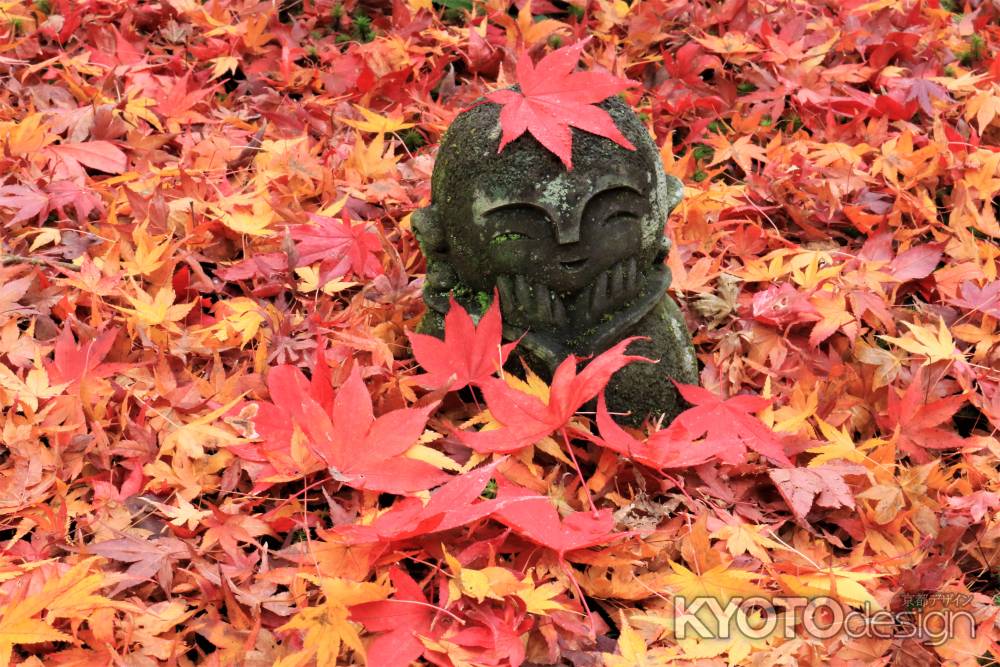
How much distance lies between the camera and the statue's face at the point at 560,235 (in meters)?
1.88

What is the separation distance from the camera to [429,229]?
82.5 inches

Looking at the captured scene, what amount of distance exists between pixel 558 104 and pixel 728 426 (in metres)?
0.78

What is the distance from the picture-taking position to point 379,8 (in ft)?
13.0

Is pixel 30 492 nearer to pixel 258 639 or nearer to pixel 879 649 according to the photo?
pixel 258 639

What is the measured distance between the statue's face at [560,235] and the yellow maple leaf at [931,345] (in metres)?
0.75

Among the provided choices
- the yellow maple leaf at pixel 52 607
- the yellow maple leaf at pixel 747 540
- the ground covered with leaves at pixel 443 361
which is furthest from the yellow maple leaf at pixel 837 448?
the yellow maple leaf at pixel 52 607

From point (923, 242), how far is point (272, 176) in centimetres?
205

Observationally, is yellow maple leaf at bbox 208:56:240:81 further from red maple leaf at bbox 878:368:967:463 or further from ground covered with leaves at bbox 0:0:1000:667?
red maple leaf at bbox 878:368:967:463

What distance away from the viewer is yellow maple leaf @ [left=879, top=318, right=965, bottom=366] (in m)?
2.31

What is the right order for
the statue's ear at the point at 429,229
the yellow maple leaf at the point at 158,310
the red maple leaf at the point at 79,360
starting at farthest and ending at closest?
the yellow maple leaf at the point at 158,310 → the red maple leaf at the point at 79,360 → the statue's ear at the point at 429,229

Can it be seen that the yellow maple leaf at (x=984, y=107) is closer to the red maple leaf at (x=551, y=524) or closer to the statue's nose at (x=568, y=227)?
the statue's nose at (x=568, y=227)

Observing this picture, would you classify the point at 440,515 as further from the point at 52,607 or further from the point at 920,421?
the point at 920,421

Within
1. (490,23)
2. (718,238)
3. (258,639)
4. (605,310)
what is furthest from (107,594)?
(490,23)

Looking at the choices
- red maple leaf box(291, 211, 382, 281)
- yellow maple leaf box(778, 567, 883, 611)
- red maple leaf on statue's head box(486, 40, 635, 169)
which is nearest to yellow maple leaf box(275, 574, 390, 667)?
yellow maple leaf box(778, 567, 883, 611)
